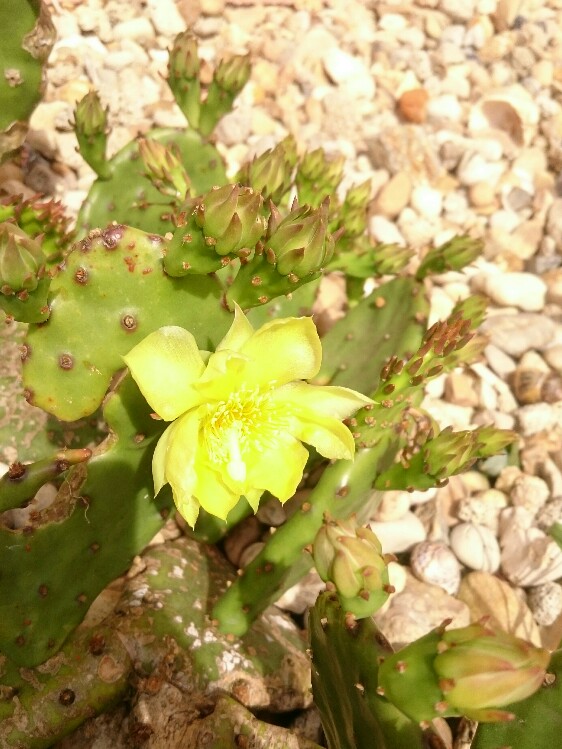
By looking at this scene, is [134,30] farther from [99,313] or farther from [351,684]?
[351,684]

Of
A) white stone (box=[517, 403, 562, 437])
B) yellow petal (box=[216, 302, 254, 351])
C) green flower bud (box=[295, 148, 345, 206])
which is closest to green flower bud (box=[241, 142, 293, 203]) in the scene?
green flower bud (box=[295, 148, 345, 206])

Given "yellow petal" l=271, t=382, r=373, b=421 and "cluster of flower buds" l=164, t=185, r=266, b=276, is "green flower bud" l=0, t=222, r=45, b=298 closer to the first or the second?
"cluster of flower buds" l=164, t=185, r=266, b=276

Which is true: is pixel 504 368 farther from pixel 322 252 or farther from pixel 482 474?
pixel 322 252

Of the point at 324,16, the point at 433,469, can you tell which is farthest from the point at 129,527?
the point at 324,16

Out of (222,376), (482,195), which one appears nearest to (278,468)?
(222,376)

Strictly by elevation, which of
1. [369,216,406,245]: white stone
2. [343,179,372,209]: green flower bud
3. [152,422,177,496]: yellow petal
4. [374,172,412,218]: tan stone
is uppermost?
[152,422,177,496]: yellow petal
